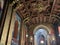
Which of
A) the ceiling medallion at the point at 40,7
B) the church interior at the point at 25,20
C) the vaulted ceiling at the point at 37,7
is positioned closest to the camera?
the church interior at the point at 25,20

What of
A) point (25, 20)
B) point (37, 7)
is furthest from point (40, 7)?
point (25, 20)

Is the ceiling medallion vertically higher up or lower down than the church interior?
higher up

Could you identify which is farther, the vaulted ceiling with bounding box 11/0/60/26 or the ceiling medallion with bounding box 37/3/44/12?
the ceiling medallion with bounding box 37/3/44/12

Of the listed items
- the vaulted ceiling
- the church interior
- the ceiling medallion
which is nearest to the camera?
the church interior

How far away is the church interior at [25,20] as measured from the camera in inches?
239

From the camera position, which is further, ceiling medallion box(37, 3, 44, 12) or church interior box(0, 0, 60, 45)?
ceiling medallion box(37, 3, 44, 12)

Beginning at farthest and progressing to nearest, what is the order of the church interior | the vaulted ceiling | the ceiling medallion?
the ceiling medallion, the vaulted ceiling, the church interior

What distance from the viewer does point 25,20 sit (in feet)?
37.0

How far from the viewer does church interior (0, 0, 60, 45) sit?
607cm

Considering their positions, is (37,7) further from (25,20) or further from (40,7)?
(25,20)

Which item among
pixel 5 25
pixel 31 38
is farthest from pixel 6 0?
pixel 31 38

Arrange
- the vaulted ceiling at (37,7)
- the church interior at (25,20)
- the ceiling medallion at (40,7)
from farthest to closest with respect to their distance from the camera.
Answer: the ceiling medallion at (40,7), the vaulted ceiling at (37,7), the church interior at (25,20)

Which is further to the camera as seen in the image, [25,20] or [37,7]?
[25,20]

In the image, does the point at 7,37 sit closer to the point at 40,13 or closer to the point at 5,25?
the point at 5,25
